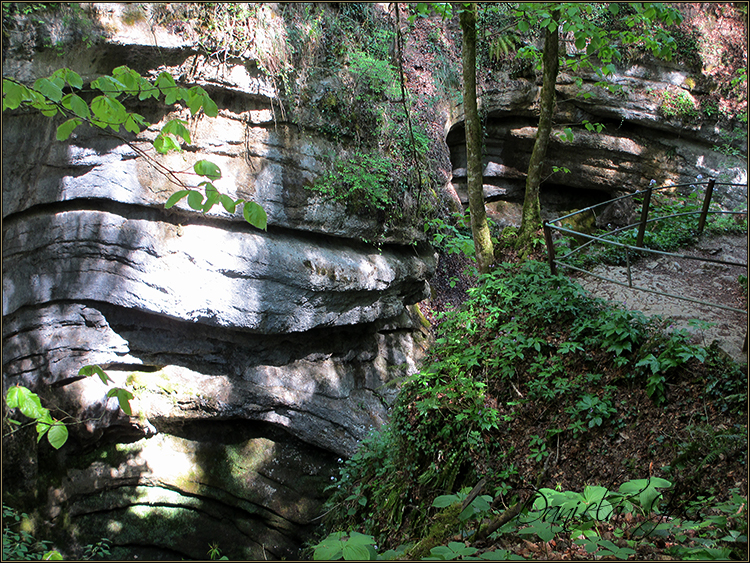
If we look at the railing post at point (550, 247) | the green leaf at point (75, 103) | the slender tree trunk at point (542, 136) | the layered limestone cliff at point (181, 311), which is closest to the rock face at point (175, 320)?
the layered limestone cliff at point (181, 311)

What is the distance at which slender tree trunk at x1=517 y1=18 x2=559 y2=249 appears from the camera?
6.61 metres

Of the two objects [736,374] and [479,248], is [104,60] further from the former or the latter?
[736,374]

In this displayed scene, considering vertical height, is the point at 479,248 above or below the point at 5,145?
below

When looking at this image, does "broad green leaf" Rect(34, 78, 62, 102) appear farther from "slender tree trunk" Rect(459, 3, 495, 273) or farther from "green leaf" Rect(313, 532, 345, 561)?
"slender tree trunk" Rect(459, 3, 495, 273)

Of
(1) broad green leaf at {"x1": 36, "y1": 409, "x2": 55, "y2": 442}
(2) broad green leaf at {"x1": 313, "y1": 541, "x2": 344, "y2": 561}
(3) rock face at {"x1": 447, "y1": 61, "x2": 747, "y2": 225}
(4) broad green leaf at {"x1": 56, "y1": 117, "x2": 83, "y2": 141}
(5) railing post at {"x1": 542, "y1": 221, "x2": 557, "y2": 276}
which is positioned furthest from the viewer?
(3) rock face at {"x1": 447, "y1": 61, "x2": 747, "y2": 225}

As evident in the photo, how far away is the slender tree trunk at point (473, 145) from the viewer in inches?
244

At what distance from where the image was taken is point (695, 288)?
6086 mm

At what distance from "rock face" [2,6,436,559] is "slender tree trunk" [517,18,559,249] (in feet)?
10.3

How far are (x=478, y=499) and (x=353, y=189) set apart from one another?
6627 mm

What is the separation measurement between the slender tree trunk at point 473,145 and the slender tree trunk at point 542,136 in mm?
710

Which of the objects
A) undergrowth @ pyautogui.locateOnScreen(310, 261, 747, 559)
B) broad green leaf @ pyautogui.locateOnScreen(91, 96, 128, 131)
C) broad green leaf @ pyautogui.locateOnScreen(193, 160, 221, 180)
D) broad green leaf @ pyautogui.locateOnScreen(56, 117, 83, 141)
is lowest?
undergrowth @ pyautogui.locateOnScreen(310, 261, 747, 559)

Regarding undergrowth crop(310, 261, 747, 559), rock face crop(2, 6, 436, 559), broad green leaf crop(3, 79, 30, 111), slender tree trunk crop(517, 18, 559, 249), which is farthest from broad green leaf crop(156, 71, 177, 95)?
slender tree trunk crop(517, 18, 559, 249)

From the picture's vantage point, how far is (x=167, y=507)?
23.3ft

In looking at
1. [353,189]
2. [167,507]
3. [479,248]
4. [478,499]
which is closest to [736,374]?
[478,499]
